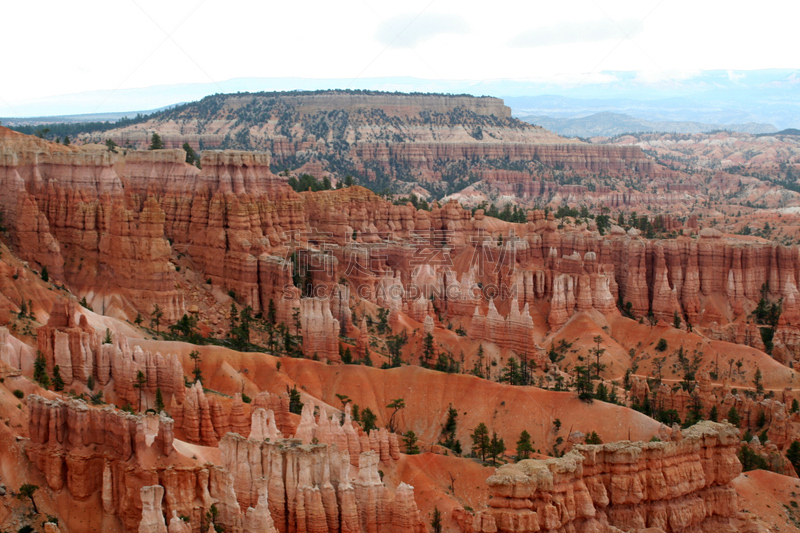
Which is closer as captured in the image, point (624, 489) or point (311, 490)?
point (624, 489)

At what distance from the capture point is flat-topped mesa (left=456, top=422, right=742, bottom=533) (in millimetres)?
39156

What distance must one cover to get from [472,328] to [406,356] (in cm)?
726

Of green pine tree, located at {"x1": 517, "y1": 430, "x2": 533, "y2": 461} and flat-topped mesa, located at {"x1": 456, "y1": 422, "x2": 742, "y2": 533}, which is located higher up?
flat-topped mesa, located at {"x1": 456, "y1": 422, "x2": 742, "y2": 533}

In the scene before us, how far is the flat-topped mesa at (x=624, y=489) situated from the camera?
39156 mm

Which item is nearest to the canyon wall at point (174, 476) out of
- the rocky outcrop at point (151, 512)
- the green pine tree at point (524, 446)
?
the rocky outcrop at point (151, 512)

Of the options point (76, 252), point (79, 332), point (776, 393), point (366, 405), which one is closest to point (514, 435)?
point (366, 405)

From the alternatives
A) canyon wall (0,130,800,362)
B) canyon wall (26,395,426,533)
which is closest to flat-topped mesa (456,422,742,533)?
canyon wall (26,395,426,533)

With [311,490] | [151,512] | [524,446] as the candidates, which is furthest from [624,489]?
[151,512]

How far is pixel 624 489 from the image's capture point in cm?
4259

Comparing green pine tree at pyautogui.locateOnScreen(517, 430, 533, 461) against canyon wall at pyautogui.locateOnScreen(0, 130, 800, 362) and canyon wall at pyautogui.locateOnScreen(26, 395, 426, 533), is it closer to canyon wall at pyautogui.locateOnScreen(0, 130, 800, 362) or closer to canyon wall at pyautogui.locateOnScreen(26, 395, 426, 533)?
canyon wall at pyautogui.locateOnScreen(26, 395, 426, 533)

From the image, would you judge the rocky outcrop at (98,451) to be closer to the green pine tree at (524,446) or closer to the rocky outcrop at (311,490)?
the rocky outcrop at (311,490)

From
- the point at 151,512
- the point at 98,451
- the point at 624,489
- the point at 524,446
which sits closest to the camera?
the point at 151,512

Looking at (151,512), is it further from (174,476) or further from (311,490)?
(311,490)

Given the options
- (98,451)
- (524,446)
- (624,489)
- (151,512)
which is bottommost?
(524,446)
